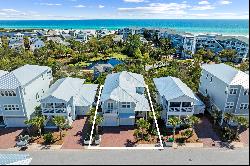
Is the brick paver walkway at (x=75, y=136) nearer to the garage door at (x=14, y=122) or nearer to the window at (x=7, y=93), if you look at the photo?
the garage door at (x=14, y=122)

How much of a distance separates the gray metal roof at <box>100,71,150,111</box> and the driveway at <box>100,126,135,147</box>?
3.42 metres

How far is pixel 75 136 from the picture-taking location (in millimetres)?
31766

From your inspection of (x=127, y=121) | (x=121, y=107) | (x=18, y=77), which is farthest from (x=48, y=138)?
(x=127, y=121)

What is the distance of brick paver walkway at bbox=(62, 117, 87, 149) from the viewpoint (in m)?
29.7

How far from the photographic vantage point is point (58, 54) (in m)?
86.2

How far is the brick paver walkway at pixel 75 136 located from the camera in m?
29.7

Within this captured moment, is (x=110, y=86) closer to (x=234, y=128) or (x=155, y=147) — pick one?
(x=155, y=147)

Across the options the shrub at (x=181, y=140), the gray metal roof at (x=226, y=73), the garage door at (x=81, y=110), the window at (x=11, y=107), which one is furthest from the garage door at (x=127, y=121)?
the window at (x=11, y=107)

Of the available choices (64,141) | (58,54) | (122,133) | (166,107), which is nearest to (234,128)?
(166,107)

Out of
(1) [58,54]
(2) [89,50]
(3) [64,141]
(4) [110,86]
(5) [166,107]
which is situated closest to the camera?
(3) [64,141]

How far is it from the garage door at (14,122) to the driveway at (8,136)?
0.75 meters

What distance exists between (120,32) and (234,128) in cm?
11494

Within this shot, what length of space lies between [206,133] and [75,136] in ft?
56.4

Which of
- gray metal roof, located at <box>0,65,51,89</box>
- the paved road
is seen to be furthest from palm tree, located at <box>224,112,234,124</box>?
gray metal roof, located at <box>0,65,51,89</box>
